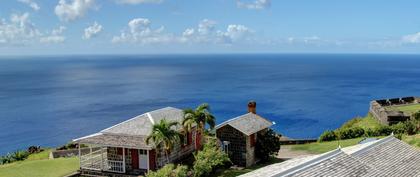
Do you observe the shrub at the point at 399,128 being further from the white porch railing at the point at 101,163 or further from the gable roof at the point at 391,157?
the white porch railing at the point at 101,163

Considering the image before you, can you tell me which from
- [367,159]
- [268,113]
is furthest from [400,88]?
[367,159]

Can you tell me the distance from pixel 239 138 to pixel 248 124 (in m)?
1.37

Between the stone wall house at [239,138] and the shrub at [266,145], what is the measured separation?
448 mm

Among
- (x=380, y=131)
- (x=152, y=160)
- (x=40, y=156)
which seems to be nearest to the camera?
(x=152, y=160)

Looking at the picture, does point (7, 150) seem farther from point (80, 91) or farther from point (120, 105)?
point (80, 91)

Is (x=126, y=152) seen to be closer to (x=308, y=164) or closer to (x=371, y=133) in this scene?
(x=308, y=164)

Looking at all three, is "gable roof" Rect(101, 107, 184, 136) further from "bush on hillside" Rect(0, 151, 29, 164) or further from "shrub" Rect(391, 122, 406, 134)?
"shrub" Rect(391, 122, 406, 134)

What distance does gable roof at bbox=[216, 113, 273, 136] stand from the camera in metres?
33.0

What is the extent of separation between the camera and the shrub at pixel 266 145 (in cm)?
3447

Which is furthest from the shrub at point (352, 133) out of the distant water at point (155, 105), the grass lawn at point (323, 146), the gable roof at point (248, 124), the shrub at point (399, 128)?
the distant water at point (155, 105)

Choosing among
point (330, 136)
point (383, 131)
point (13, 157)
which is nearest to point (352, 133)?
point (330, 136)

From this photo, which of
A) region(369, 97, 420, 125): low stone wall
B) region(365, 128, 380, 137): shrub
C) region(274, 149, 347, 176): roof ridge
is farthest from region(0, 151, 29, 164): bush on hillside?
region(369, 97, 420, 125): low stone wall

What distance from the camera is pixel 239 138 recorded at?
33.2m

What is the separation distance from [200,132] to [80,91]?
107 metres
